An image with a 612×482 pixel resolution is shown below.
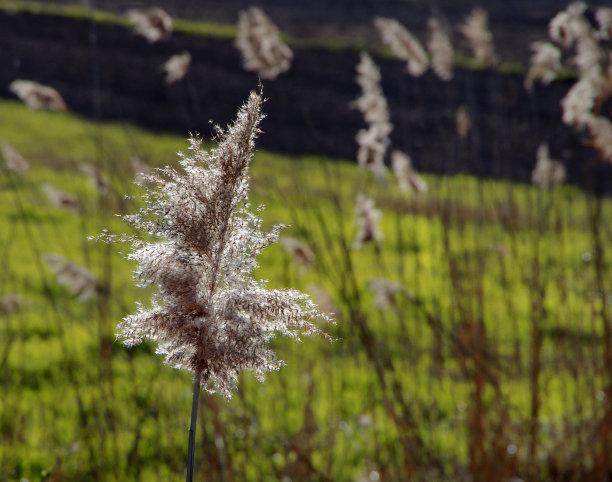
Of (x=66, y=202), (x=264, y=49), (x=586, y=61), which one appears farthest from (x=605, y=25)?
(x=66, y=202)

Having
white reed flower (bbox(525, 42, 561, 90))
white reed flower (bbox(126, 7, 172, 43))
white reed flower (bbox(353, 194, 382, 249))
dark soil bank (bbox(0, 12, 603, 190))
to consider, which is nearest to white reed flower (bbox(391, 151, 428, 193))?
white reed flower (bbox(353, 194, 382, 249))

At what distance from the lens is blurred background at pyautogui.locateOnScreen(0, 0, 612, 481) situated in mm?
2191

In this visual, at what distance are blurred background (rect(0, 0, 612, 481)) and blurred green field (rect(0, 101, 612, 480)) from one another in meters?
0.03

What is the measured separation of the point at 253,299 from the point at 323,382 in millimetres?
3977

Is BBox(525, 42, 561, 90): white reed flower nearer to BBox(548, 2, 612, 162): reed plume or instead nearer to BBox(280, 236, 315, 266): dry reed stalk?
BBox(548, 2, 612, 162): reed plume

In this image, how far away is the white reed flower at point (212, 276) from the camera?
633 millimetres

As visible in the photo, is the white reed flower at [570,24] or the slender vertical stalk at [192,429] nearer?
the slender vertical stalk at [192,429]

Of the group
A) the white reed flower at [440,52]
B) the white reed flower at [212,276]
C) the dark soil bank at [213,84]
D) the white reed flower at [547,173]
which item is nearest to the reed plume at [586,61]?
the white reed flower at [440,52]

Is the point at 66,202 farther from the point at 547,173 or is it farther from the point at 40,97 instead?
the point at 547,173

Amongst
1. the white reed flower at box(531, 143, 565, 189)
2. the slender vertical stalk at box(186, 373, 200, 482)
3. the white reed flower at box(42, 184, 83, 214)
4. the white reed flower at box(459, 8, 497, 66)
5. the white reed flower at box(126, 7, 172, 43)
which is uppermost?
the white reed flower at box(459, 8, 497, 66)

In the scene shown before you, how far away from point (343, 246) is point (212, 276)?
1.28 meters

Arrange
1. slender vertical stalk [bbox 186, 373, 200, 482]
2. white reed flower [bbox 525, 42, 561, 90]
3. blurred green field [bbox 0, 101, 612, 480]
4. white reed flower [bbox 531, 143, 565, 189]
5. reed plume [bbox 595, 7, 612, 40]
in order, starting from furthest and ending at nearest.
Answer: white reed flower [bbox 531, 143, 565, 189]
white reed flower [bbox 525, 42, 561, 90]
blurred green field [bbox 0, 101, 612, 480]
reed plume [bbox 595, 7, 612, 40]
slender vertical stalk [bbox 186, 373, 200, 482]

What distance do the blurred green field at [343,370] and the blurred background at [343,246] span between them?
0.09ft

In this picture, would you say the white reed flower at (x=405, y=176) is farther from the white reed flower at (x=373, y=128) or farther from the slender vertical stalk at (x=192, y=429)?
the slender vertical stalk at (x=192, y=429)
